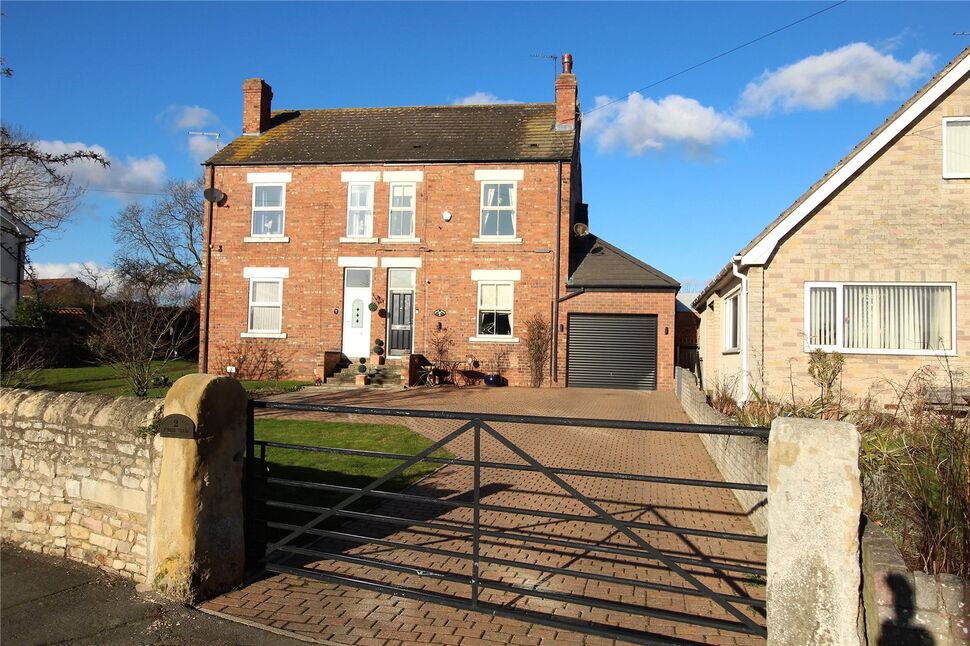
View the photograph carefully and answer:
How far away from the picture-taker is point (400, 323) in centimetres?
2130

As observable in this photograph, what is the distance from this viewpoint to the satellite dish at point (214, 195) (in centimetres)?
2217

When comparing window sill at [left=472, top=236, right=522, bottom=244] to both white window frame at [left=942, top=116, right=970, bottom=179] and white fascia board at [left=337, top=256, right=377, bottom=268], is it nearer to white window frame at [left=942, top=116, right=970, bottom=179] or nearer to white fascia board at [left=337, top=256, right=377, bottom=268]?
white fascia board at [left=337, top=256, right=377, bottom=268]

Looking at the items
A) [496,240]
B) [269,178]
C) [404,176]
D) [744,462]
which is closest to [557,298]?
[496,240]

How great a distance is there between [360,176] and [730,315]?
12432mm

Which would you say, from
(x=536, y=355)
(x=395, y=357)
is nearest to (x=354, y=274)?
(x=395, y=357)

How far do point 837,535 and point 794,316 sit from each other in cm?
996

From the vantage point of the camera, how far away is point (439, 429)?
39.9 ft

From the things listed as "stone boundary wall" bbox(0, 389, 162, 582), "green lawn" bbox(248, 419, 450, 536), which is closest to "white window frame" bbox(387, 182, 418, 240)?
"green lawn" bbox(248, 419, 450, 536)

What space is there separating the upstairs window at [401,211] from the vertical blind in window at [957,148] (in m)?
14.2

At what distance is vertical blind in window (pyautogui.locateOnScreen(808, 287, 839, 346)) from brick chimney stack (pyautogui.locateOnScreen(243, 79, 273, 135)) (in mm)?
19367

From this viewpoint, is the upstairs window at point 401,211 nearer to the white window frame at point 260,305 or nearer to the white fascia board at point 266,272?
the white fascia board at point 266,272

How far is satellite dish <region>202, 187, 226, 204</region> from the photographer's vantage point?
2217 cm

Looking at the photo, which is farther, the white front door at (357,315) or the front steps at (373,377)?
the white front door at (357,315)

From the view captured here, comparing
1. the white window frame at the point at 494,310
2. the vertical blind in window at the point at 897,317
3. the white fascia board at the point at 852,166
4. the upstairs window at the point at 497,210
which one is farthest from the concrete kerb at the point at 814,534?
the upstairs window at the point at 497,210
